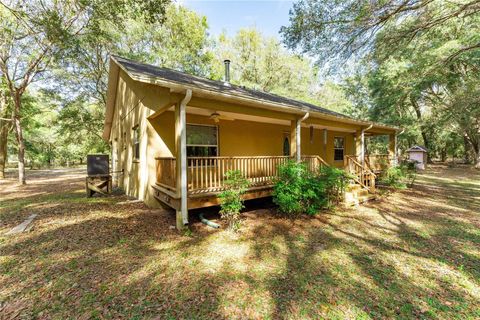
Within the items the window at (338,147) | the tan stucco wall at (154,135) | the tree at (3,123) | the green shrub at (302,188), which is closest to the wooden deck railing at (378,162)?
the window at (338,147)

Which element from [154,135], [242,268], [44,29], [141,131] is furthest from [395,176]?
[44,29]

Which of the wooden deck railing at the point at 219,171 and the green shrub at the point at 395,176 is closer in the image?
the wooden deck railing at the point at 219,171

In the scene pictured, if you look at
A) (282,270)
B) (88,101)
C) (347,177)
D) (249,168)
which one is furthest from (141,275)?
(88,101)

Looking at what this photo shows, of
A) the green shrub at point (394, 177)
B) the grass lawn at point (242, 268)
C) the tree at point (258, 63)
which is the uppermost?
the tree at point (258, 63)

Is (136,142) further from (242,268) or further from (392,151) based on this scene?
(392,151)

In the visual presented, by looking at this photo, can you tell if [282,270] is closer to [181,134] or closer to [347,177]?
[181,134]

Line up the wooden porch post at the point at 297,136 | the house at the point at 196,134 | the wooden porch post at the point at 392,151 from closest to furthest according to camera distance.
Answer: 1. the house at the point at 196,134
2. the wooden porch post at the point at 297,136
3. the wooden porch post at the point at 392,151

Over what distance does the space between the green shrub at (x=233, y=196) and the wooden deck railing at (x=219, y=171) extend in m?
0.28

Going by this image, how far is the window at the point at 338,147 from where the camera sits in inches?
531

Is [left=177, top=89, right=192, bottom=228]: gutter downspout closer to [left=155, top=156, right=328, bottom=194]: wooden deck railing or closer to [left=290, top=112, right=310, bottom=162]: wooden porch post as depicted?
[left=155, top=156, right=328, bottom=194]: wooden deck railing

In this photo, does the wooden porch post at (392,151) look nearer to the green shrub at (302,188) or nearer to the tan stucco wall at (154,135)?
the tan stucco wall at (154,135)

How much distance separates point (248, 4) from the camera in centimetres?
1095

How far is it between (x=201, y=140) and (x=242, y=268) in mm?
5151

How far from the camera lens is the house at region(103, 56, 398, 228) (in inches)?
198
